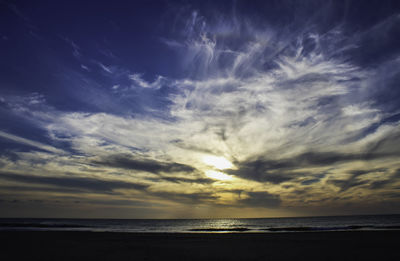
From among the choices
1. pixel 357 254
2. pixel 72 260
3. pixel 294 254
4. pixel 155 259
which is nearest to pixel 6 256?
pixel 72 260

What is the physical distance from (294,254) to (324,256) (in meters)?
2.14

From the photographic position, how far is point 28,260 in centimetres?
1568

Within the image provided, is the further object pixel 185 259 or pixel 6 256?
pixel 6 256

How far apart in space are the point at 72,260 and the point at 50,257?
8.20 feet

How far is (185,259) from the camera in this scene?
631 inches

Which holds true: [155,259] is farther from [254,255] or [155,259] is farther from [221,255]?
[254,255]

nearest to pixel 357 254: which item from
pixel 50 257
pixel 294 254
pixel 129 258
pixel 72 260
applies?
pixel 294 254

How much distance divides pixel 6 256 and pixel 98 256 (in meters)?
7.64

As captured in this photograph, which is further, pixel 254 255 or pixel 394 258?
pixel 254 255

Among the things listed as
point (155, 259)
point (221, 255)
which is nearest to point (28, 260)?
point (155, 259)

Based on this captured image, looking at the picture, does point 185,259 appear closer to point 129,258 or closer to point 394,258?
point 129,258

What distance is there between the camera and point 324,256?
54.9ft

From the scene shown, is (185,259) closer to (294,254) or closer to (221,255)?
(221,255)

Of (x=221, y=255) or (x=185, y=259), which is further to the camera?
(x=221, y=255)
